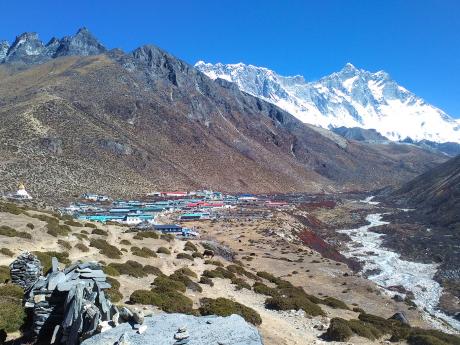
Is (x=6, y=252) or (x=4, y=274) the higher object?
(x=6, y=252)

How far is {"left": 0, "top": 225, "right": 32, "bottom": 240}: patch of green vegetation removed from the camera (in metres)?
28.4

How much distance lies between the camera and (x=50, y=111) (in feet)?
443

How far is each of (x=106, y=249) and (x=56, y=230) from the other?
482cm

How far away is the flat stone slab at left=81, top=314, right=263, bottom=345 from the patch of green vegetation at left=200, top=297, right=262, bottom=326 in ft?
26.6

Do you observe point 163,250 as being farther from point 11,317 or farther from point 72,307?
point 72,307

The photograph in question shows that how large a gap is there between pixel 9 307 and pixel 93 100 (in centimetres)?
15148

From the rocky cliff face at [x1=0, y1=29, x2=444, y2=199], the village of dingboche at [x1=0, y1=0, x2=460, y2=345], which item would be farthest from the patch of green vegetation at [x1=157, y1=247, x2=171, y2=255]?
the rocky cliff face at [x1=0, y1=29, x2=444, y2=199]

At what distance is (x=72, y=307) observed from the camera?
41.1 ft

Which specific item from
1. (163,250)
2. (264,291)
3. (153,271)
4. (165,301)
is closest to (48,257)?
(153,271)

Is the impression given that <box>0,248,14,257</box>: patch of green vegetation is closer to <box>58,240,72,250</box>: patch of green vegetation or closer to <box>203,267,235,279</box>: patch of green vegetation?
<box>58,240,72,250</box>: patch of green vegetation

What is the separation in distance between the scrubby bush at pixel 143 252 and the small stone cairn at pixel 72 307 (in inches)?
648

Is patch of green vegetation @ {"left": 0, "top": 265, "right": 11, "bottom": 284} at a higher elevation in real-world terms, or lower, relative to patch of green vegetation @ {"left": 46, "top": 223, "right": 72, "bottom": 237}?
lower

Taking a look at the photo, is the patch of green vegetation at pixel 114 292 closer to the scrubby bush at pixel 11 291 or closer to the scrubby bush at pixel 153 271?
the scrubby bush at pixel 11 291

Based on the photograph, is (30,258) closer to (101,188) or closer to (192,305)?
(192,305)
